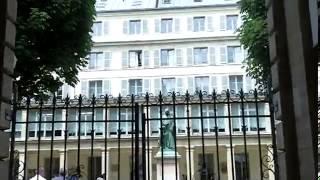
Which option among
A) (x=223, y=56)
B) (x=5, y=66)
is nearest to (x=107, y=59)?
(x=223, y=56)

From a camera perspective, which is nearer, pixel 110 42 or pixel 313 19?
pixel 313 19

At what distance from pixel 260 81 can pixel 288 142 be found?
34.0 ft

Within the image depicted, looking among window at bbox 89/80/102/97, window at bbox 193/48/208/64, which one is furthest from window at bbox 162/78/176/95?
window at bbox 89/80/102/97

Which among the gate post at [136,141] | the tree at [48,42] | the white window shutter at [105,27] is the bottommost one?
the gate post at [136,141]

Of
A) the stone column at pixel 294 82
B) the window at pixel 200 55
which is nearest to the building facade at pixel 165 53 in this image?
the window at pixel 200 55

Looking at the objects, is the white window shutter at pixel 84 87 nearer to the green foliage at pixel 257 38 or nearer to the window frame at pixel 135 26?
the window frame at pixel 135 26

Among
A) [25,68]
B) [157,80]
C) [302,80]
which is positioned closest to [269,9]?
[302,80]

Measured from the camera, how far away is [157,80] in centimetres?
4338

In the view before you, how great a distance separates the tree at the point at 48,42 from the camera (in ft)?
40.6

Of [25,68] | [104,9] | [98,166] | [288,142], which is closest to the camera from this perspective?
[288,142]

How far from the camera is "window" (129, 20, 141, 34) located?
4500cm

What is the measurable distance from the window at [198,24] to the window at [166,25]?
86.9 inches

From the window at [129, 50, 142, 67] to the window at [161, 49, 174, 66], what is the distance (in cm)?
206

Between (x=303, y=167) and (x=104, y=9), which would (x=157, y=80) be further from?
(x=303, y=167)
